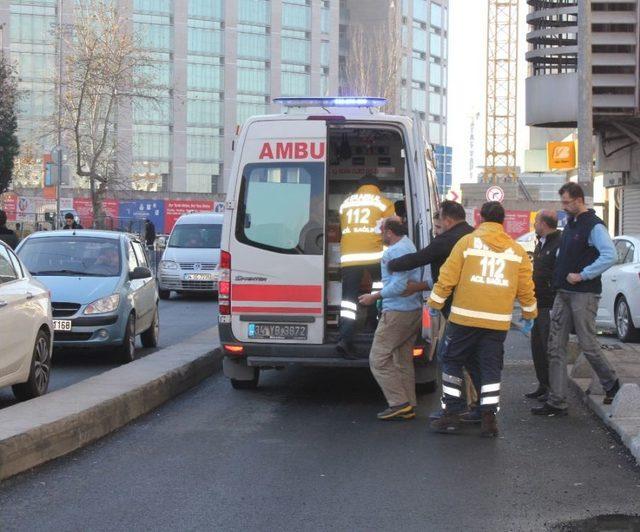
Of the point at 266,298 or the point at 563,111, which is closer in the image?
the point at 266,298

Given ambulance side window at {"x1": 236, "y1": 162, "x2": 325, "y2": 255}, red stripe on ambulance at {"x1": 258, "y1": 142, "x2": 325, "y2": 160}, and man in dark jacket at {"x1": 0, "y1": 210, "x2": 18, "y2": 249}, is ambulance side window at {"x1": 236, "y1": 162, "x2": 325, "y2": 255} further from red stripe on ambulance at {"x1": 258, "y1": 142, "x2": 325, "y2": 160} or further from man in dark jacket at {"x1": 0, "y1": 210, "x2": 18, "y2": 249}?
man in dark jacket at {"x1": 0, "y1": 210, "x2": 18, "y2": 249}

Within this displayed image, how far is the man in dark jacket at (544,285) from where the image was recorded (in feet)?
32.2

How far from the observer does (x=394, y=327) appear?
30.3 ft

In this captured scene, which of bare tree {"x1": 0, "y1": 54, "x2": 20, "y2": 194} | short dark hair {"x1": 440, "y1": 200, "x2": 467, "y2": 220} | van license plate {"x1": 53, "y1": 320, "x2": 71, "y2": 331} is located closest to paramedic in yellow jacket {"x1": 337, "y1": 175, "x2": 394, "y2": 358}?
short dark hair {"x1": 440, "y1": 200, "x2": 467, "y2": 220}

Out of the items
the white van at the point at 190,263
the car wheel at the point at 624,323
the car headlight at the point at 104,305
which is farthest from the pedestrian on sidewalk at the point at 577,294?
the white van at the point at 190,263

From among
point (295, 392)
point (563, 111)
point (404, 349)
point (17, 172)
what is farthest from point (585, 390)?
point (17, 172)

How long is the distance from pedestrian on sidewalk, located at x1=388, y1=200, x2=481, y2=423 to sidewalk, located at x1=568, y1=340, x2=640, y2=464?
1069 millimetres

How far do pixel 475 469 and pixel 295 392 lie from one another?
13.1 ft

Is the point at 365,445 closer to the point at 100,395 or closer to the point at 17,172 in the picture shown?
the point at 100,395

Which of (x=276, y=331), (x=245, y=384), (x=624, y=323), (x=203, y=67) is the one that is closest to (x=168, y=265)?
(x=624, y=323)

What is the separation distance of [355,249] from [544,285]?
1.74 metres

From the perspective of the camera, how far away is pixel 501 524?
5844 millimetres

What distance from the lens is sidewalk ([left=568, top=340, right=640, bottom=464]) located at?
320 inches

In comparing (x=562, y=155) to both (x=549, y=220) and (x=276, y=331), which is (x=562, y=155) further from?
(x=276, y=331)
